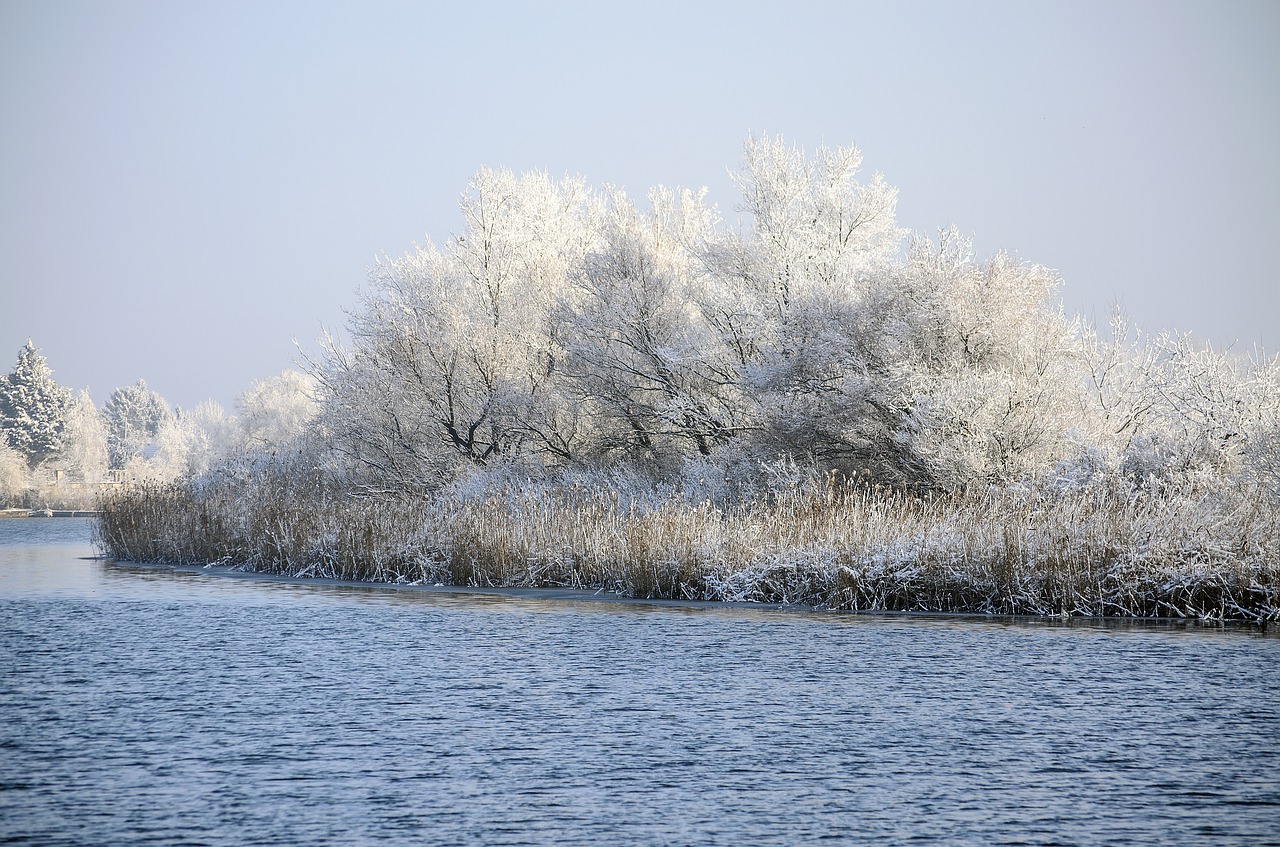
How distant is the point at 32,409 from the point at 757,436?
7050 centimetres

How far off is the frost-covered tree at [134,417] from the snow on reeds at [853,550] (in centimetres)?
12033

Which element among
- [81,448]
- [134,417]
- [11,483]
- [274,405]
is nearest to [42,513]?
[11,483]

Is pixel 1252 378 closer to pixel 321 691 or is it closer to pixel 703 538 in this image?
pixel 703 538

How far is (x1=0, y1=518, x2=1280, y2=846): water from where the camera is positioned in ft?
19.7

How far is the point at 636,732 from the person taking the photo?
26.6ft

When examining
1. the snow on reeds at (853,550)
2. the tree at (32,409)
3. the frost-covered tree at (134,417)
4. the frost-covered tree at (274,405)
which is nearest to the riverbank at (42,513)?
the frost-covered tree at (274,405)

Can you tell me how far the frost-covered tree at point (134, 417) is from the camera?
138125 mm

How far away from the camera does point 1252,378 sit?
2233cm

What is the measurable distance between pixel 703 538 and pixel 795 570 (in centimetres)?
158

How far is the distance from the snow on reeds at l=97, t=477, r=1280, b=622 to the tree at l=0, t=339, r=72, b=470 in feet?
217

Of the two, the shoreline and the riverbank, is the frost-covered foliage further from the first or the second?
the riverbank

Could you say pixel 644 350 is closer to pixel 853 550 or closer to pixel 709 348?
pixel 709 348

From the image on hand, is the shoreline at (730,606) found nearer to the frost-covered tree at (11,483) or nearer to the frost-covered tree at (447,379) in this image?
the frost-covered tree at (447,379)

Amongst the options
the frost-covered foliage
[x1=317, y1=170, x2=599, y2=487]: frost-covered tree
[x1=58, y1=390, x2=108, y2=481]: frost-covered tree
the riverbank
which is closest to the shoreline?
the frost-covered foliage
